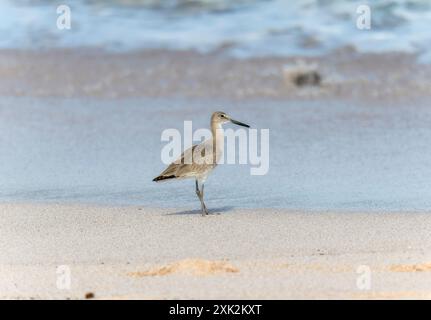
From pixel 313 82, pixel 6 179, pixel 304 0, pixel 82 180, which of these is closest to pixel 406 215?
pixel 82 180

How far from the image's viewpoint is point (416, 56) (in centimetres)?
1491

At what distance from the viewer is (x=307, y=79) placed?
14.1 meters

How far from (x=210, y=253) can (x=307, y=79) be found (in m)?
7.61

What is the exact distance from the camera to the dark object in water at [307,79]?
14062 millimetres

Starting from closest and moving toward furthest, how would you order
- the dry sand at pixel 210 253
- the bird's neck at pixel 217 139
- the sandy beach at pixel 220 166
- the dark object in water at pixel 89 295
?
the dark object in water at pixel 89 295, the dry sand at pixel 210 253, the sandy beach at pixel 220 166, the bird's neck at pixel 217 139

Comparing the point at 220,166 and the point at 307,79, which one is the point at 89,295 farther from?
the point at 307,79

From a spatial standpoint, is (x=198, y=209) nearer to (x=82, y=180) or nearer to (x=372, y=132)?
(x=82, y=180)

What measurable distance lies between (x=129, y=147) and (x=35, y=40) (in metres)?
6.18

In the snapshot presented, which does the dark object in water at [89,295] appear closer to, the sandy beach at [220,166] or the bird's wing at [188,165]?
the sandy beach at [220,166]

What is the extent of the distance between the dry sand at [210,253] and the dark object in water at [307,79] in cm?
609

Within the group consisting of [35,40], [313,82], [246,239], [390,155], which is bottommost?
[246,239]

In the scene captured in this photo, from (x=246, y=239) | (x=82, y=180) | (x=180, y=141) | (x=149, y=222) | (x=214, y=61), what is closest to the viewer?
(x=246, y=239)

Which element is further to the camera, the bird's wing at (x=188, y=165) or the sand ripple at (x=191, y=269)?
the bird's wing at (x=188, y=165)

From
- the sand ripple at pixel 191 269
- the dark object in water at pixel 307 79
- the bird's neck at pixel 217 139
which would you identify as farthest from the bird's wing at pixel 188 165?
the dark object in water at pixel 307 79
